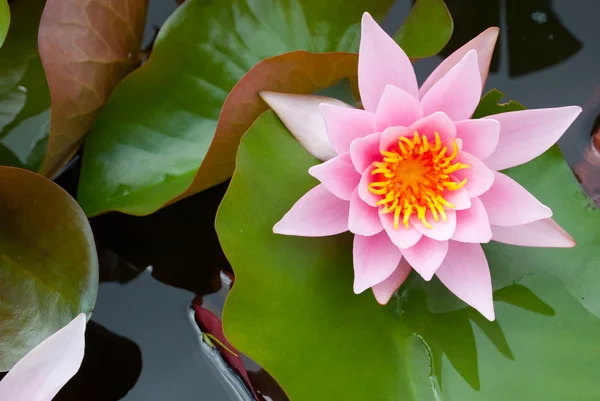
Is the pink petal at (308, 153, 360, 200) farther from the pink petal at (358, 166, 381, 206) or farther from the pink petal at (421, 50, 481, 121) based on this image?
the pink petal at (421, 50, 481, 121)

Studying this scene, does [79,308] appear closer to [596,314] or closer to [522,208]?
[522,208]

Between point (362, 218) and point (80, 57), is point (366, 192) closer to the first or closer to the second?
point (362, 218)

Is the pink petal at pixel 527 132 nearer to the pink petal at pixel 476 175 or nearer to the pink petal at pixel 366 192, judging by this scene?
the pink petal at pixel 476 175

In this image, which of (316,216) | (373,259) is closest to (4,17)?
(316,216)

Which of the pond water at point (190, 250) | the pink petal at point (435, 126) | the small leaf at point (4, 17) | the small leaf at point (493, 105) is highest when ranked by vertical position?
the small leaf at point (4, 17)

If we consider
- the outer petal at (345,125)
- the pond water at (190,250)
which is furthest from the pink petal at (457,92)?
the pond water at (190,250)

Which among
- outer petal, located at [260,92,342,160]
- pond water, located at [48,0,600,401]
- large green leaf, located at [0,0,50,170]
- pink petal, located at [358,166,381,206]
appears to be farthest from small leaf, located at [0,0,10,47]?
pink petal, located at [358,166,381,206]
